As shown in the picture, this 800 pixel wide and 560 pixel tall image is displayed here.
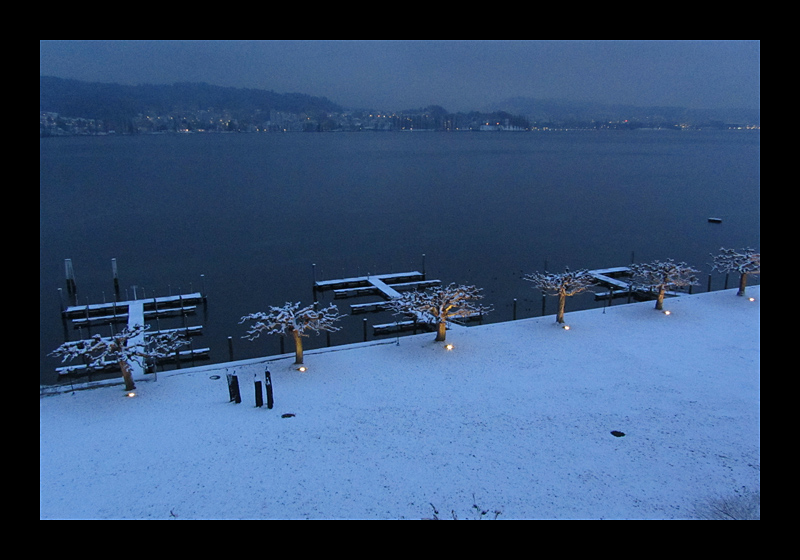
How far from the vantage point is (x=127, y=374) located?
16.4 m

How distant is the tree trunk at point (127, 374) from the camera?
16250 millimetres

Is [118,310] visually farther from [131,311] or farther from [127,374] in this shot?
[127,374]

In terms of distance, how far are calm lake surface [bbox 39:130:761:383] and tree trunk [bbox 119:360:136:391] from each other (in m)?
5.21

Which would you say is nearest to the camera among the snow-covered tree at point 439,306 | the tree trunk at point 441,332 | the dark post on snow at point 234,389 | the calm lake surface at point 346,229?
the dark post on snow at point 234,389

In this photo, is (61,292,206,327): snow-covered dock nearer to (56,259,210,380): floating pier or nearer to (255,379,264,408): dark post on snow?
(56,259,210,380): floating pier

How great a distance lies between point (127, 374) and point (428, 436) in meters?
8.90

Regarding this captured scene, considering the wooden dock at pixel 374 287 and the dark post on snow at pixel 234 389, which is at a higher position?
the wooden dock at pixel 374 287

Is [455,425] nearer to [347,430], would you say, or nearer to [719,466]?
[347,430]

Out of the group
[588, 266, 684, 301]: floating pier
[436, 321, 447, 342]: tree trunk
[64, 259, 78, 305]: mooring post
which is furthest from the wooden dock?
[64, 259, 78, 305]: mooring post

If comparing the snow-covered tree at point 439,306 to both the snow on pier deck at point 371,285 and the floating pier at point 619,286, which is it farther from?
the floating pier at point 619,286

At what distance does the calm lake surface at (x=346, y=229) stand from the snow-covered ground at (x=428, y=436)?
652cm

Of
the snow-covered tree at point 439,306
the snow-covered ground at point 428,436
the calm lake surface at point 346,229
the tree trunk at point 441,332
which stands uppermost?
the calm lake surface at point 346,229

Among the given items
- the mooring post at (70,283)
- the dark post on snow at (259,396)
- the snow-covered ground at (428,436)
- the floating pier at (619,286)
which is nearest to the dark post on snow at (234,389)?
the snow-covered ground at (428,436)

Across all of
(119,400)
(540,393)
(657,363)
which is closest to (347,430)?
(540,393)
